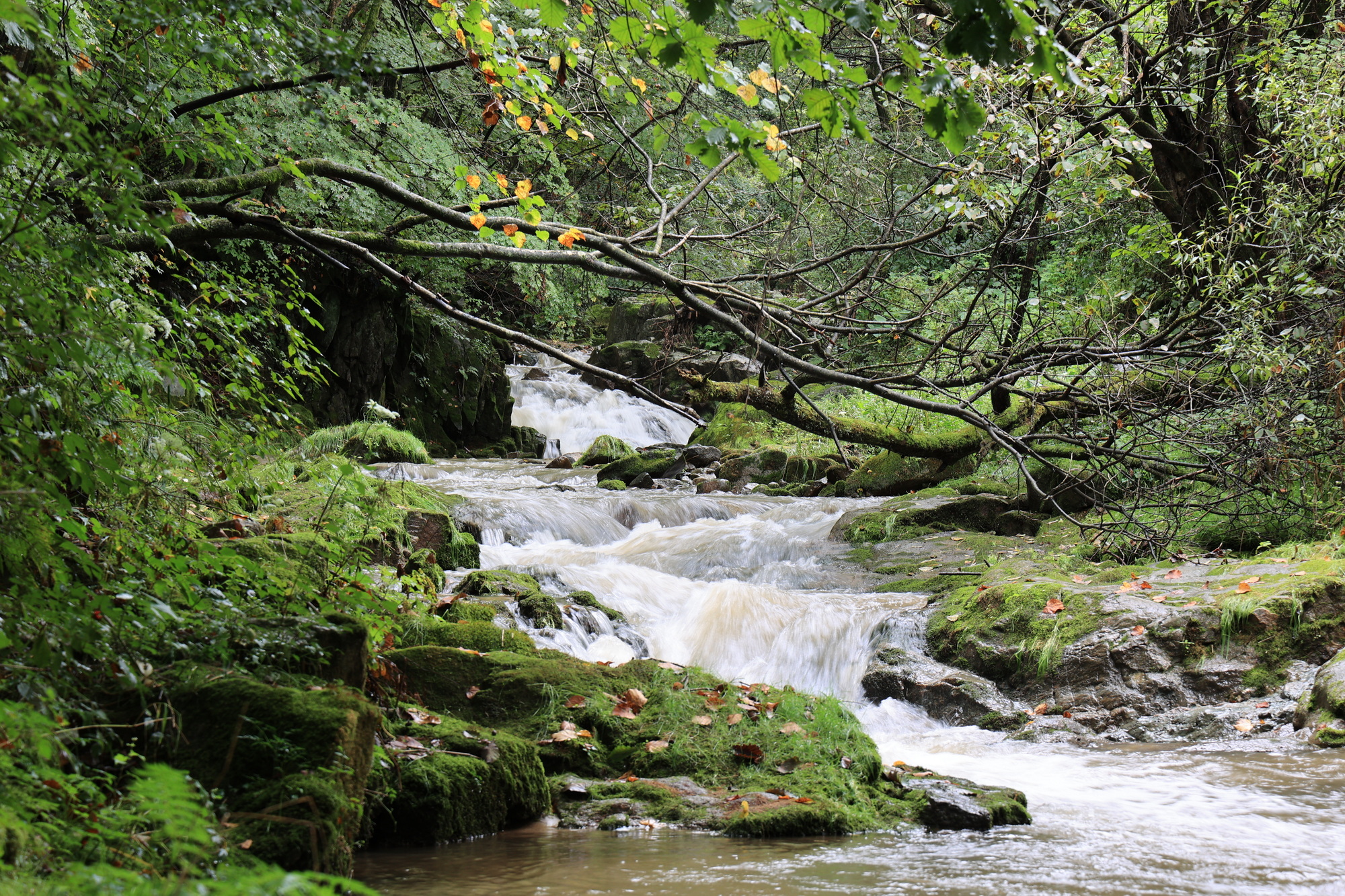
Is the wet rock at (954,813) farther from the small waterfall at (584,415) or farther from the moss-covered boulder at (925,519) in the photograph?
the small waterfall at (584,415)

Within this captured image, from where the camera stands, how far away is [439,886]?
9.57 ft

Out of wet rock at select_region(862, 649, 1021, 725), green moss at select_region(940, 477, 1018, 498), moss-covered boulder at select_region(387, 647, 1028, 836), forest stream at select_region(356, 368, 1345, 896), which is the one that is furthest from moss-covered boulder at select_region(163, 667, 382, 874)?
green moss at select_region(940, 477, 1018, 498)

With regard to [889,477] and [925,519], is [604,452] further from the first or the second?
[925,519]

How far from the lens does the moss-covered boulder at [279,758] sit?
2465mm

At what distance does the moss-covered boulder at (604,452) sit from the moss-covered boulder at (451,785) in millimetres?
12753

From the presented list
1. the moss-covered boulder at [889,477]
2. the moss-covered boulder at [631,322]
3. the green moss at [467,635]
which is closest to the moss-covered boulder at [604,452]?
the moss-covered boulder at [889,477]

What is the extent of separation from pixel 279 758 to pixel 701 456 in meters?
14.7

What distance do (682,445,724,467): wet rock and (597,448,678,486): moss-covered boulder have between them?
1.09 m

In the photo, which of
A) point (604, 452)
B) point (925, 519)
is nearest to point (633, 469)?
point (604, 452)

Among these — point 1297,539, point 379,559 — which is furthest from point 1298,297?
point 379,559

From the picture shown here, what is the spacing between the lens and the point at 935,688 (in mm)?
6289

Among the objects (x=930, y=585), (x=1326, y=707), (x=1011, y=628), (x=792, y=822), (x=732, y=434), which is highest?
(x=732, y=434)

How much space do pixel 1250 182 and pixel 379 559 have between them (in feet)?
26.4

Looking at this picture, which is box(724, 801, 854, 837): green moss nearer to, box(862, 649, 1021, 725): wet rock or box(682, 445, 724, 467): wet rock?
box(862, 649, 1021, 725): wet rock
